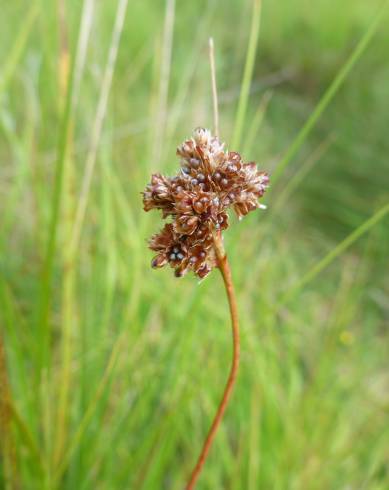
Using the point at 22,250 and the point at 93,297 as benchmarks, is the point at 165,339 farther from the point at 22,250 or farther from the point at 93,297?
the point at 22,250

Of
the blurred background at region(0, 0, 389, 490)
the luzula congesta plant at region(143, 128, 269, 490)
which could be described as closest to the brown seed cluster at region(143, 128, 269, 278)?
the luzula congesta plant at region(143, 128, 269, 490)

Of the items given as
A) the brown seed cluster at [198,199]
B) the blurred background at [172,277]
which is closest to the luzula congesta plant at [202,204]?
the brown seed cluster at [198,199]

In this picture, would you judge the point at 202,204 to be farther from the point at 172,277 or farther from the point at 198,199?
the point at 172,277

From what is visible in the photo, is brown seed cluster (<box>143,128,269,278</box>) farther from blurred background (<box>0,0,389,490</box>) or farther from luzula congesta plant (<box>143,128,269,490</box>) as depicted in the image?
blurred background (<box>0,0,389,490</box>)

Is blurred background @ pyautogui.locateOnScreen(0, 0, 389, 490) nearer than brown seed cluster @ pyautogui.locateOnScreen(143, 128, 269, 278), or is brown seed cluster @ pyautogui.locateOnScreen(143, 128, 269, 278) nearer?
brown seed cluster @ pyautogui.locateOnScreen(143, 128, 269, 278)

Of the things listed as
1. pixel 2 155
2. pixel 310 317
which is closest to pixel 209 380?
pixel 310 317

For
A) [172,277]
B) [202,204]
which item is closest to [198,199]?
[202,204]

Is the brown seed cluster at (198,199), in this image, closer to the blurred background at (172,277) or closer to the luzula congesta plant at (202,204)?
the luzula congesta plant at (202,204)
